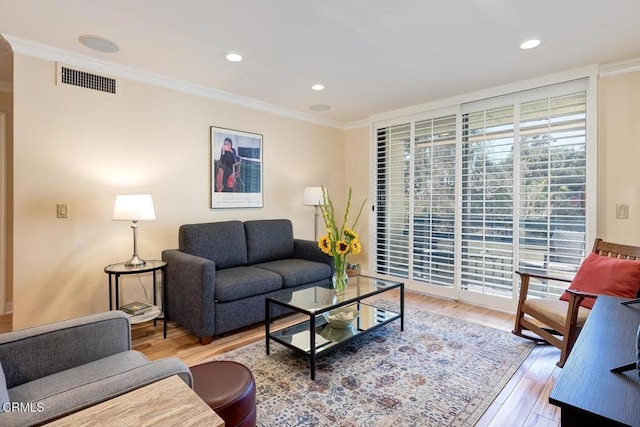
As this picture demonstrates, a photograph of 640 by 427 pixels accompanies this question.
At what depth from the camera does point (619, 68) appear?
115 inches

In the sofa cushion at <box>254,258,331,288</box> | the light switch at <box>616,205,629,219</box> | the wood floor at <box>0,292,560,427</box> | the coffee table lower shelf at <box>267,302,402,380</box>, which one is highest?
the light switch at <box>616,205,629,219</box>

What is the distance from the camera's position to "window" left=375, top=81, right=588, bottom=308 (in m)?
3.14

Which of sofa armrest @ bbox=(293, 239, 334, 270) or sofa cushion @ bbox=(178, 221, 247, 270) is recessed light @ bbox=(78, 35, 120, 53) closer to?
sofa cushion @ bbox=(178, 221, 247, 270)

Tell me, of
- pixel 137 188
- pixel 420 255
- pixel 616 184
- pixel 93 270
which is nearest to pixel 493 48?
pixel 616 184

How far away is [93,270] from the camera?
9.68 ft

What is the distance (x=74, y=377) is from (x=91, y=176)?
2.07 meters

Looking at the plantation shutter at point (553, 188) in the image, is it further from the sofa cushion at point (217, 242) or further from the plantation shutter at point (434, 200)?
the sofa cushion at point (217, 242)

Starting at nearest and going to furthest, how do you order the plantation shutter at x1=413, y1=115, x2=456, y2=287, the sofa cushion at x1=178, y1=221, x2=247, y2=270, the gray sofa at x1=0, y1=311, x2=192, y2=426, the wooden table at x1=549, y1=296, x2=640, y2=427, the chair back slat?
the wooden table at x1=549, y1=296, x2=640, y2=427 < the gray sofa at x1=0, y1=311, x2=192, y2=426 < the chair back slat < the sofa cushion at x1=178, y1=221, x2=247, y2=270 < the plantation shutter at x1=413, y1=115, x2=456, y2=287

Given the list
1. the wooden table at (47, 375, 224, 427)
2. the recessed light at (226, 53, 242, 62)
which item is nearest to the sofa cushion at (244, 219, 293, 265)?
the recessed light at (226, 53, 242, 62)

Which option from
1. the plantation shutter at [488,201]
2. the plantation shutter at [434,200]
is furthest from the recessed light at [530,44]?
the plantation shutter at [434,200]

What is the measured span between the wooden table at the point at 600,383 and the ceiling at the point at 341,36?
6.46 feet

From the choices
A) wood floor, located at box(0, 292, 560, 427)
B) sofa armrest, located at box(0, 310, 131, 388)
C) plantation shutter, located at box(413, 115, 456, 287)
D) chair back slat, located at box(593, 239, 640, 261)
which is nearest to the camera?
sofa armrest, located at box(0, 310, 131, 388)

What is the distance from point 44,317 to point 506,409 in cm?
348

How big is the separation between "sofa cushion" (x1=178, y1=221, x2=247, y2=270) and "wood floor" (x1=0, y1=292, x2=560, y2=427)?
0.74 m
